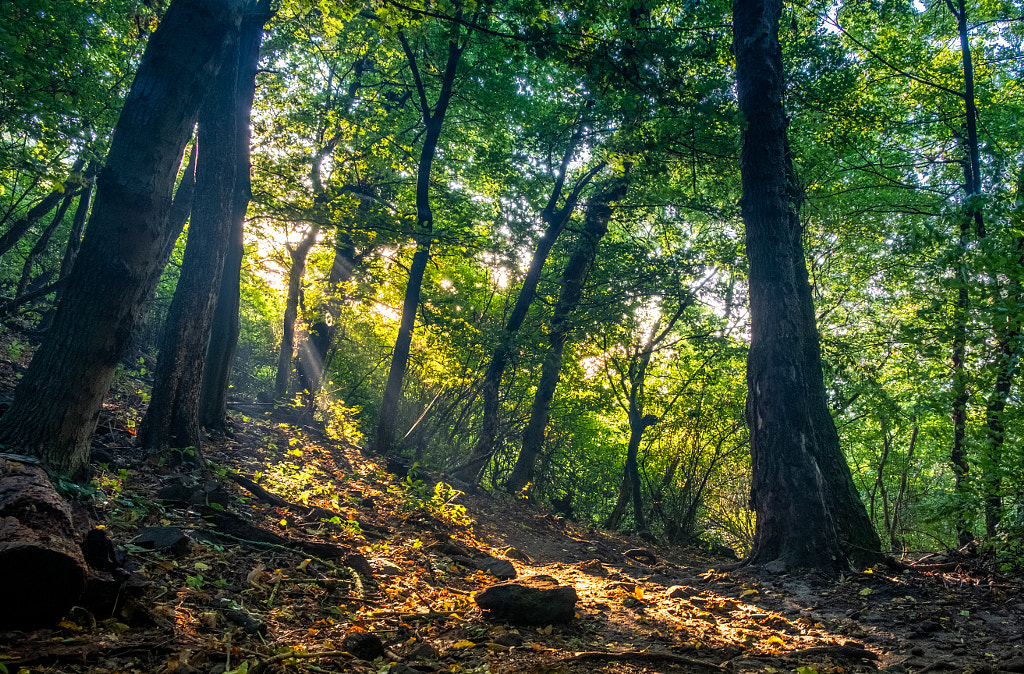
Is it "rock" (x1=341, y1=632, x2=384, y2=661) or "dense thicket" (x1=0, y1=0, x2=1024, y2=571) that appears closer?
"rock" (x1=341, y1=632, x2=384, y2=661)

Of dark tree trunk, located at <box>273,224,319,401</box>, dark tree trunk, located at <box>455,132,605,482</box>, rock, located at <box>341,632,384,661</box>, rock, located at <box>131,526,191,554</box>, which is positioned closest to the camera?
rock, located at <box>341,632,384,661</box>

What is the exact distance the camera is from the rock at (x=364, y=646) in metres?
2.97

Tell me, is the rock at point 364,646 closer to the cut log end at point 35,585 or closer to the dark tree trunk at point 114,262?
the cut log end at point 35,585

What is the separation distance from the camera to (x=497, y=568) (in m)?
5.75

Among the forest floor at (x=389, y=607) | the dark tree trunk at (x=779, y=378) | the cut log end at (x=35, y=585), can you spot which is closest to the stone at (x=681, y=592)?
the forest floor at (x=389, y=607)

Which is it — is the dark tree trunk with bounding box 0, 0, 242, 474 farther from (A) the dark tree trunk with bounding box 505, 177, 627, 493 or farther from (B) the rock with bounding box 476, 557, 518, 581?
(A) the dark tree trunk with bounding box 505, 177, 627, 493

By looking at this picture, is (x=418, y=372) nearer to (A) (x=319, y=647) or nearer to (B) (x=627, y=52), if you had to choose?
(B) (x=627, y=52)

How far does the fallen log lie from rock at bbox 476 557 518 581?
3.79 meters

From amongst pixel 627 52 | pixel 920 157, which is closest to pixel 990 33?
pixel 920 157

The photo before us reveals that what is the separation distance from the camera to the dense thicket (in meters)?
5.37

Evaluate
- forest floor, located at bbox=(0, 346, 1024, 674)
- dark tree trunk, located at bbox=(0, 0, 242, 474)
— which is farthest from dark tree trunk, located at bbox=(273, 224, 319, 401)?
dark tree trunk, located at bbox=(0, 0, 242, 474)

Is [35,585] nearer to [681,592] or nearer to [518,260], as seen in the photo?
[681,592]

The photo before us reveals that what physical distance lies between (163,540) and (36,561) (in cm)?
146

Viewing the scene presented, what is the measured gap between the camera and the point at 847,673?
9.29ft
